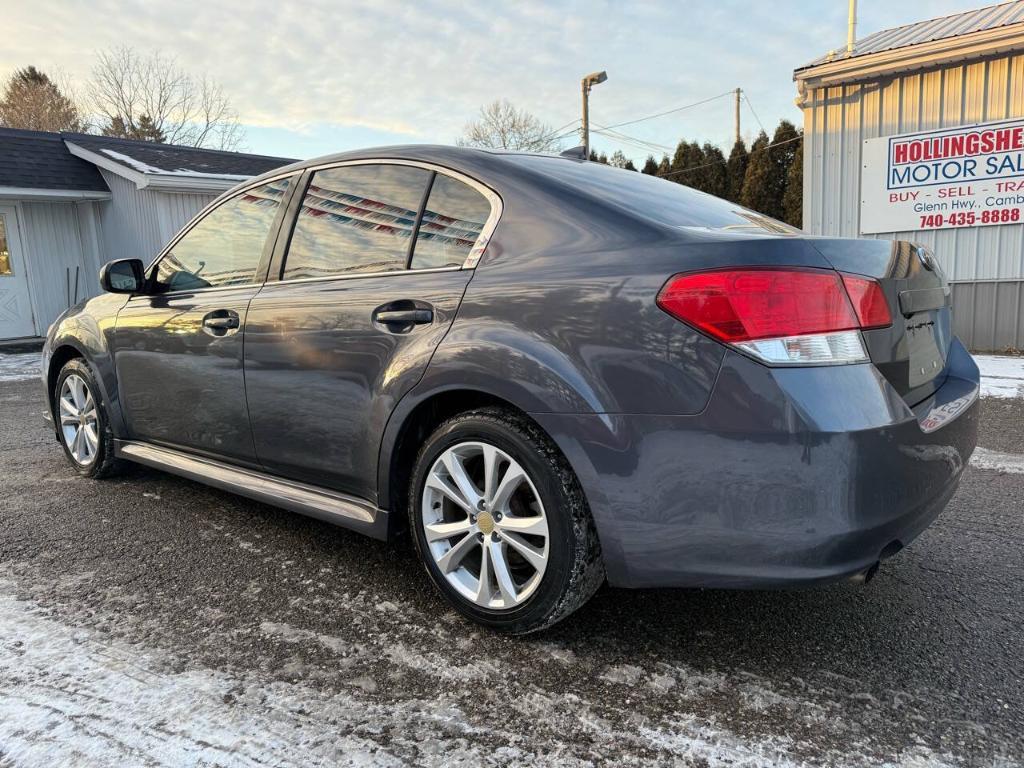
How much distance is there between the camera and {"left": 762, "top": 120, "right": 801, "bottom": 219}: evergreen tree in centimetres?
2364

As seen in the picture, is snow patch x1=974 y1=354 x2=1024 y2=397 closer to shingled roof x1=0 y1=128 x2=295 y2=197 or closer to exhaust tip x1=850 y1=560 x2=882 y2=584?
exhaust tip x1=850 y1=560 x2=882 y2=584

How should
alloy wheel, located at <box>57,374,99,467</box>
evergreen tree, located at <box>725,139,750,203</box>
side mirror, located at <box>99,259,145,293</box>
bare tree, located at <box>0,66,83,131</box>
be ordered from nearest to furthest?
side mirror, located at <box>99,259,145,293</box>, alloy wheel, located at <box>57,374,99,467</box>, evergreen tree, located at <box>725,139,750,203</box>, bare tree, located at <box>0,66,83,131</box>

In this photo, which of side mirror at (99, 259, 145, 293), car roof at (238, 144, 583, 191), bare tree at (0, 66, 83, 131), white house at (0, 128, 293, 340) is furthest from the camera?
bare tree at (0, 66, 83, 131)

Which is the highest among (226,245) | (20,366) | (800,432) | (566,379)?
(226,245)

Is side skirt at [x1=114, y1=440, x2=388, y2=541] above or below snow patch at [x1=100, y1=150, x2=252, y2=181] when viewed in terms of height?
below

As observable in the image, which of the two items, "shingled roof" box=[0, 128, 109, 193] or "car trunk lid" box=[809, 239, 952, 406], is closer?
"car trunk lid" box=[809, 239, 952, 406]

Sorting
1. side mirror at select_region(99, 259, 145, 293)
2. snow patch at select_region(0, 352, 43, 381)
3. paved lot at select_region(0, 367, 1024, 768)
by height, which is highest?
side mirror at select_region(99, 259, 145, 293)

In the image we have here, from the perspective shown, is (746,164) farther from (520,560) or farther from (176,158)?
(520,560)

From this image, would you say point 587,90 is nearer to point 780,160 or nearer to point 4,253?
point 780,160

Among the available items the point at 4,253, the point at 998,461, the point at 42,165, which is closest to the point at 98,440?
the point at 998,461

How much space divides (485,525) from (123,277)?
244cm

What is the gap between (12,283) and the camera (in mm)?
13312

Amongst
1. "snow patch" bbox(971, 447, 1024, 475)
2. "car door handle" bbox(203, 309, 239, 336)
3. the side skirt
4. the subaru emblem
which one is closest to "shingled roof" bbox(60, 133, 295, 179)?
the side skirt

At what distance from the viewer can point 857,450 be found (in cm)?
184
